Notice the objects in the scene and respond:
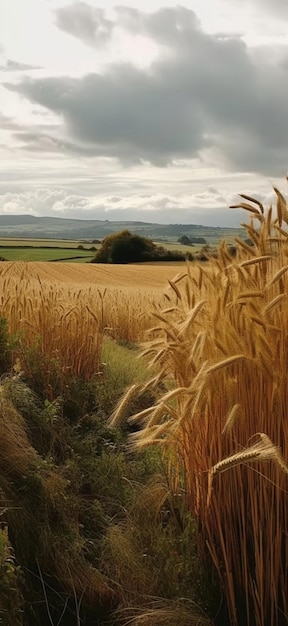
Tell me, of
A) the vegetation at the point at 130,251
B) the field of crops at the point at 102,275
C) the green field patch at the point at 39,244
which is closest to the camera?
the field of crops at the point at 102,275

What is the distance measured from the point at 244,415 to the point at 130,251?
50033mm

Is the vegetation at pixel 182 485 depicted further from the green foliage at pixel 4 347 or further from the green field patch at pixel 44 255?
the green field patch at pixel 44 255

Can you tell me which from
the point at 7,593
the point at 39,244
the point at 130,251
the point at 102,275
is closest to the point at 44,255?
the point at 130,251

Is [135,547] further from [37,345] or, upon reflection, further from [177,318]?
[37,345]

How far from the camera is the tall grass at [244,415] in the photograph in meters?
2.51

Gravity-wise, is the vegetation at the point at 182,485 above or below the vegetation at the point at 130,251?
below

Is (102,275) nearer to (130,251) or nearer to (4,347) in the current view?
(130,251)

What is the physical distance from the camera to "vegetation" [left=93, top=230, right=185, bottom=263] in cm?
5128

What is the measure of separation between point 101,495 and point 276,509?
6.15ft

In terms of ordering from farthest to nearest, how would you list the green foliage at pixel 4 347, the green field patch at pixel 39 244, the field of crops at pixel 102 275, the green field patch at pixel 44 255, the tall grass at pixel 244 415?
the green field patch at pixel 39 244 < the green field patch at pixel 44 255 < the field of crops at pixel 102 275 < the green foliage at pixel 4 347 < the tall grass at pixel 244 415

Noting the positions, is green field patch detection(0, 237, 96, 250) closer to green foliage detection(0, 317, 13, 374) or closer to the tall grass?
green foliage detection(0, 317, 13, 374)

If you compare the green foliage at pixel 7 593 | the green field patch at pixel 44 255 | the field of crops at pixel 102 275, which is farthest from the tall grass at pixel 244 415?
the green field patch at pixel 44 255

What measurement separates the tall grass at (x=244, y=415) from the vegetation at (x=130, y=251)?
47.3 m

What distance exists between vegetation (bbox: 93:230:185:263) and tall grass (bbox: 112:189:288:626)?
47.3 m
